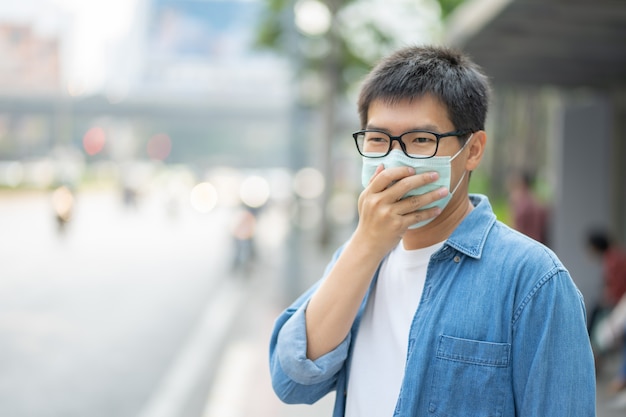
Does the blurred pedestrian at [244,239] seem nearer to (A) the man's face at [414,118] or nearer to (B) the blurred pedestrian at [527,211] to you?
(B) the blurred pedestrian at [527,211]

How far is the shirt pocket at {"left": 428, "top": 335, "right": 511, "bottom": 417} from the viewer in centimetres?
180

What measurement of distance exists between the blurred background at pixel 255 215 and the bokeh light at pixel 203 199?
0.10 m

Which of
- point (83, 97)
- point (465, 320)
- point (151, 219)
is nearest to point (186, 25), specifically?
point (83, 97)

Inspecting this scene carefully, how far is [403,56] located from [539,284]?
26.4 inches

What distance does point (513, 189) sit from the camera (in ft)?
34.0

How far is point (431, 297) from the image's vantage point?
191 centimetres

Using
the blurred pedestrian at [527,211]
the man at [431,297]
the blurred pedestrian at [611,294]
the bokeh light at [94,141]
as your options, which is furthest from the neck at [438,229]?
the bokeh light at [94,141]

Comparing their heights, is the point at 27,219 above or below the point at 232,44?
below

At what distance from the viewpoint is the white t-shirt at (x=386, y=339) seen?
6.53ft

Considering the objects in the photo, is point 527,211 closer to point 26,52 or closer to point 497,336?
point 497,336

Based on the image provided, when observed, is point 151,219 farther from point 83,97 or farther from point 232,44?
point 232,44

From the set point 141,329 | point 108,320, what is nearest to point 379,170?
point 141,329

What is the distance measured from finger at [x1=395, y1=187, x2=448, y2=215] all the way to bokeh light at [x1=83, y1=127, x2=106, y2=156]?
2583 inches

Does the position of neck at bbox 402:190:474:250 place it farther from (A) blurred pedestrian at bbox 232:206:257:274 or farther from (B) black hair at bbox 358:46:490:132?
(A) blurred pedestrian at bbox 232:206:257:274
